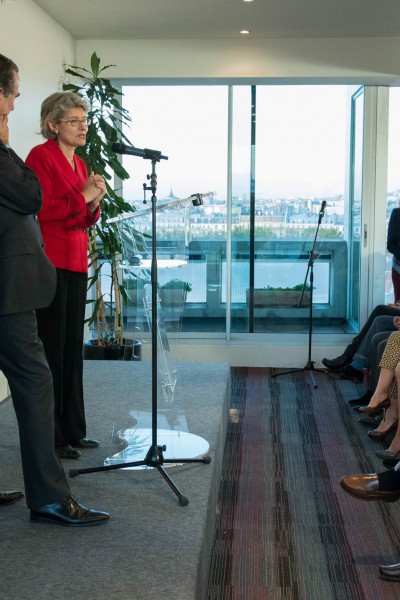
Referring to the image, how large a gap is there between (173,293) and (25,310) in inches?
52.1

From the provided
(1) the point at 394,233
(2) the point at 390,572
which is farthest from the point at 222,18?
(2) the point at 390,572

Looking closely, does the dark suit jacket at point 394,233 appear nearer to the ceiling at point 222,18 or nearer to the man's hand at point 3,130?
the ceiling at point 222,18

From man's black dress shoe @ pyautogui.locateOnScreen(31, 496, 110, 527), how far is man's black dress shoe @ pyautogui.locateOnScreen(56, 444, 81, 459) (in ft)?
2.51

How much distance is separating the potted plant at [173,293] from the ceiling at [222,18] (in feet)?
8.40

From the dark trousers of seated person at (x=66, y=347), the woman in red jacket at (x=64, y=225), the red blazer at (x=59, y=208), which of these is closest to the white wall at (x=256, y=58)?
the woman in red jacket at (x=64, y=225)

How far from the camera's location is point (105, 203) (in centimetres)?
605

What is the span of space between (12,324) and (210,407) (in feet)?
6.77

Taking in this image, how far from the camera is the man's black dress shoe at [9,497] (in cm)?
285

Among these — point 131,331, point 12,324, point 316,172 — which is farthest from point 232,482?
point 316,172

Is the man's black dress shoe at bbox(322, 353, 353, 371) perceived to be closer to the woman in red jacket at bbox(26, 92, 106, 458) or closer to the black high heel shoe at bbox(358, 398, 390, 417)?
the black high heel shoe at bbox(358, 398, 390, 417)

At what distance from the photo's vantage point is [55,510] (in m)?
2.59

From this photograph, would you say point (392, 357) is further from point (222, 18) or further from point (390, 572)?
point (222, 18)

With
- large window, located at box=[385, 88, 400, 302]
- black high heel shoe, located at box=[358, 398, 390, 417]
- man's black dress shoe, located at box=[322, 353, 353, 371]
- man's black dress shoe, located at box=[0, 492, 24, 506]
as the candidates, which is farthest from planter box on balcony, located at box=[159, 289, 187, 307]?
large window, located at box=[385, 88, 400, 302]

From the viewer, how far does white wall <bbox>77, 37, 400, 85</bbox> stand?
6.66m
